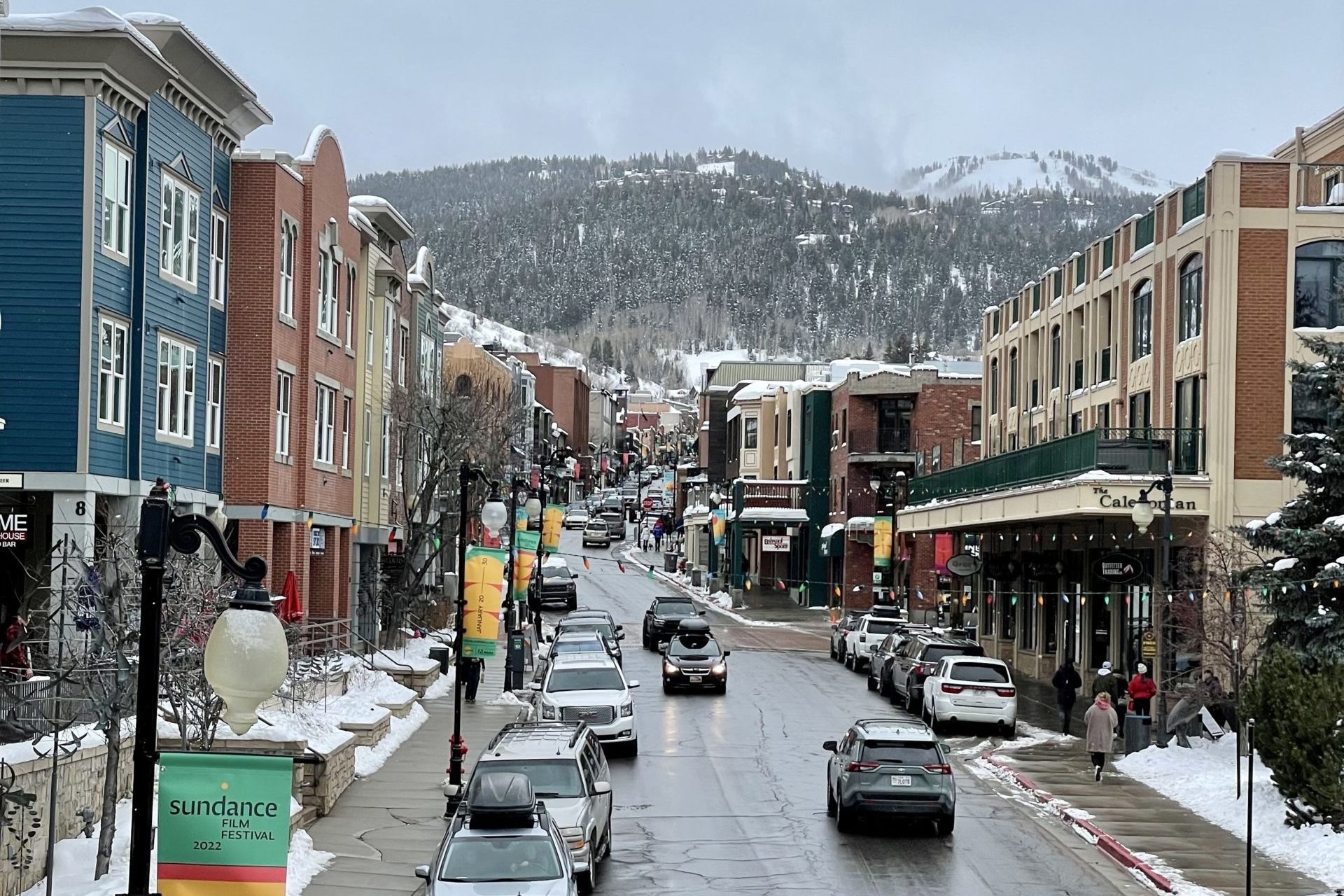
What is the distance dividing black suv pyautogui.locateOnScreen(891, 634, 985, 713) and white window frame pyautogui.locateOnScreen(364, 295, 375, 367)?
17524mm

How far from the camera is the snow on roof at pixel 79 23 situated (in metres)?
26.9

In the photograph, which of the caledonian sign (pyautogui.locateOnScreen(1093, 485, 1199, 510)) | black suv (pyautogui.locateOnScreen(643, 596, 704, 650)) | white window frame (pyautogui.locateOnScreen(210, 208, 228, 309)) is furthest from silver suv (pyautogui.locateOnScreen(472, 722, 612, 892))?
black suv (pyautogui.locateOnScreen(643, 596, 704, 650))

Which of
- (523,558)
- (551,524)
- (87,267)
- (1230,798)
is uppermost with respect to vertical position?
(87,267)

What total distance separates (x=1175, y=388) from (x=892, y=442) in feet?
133

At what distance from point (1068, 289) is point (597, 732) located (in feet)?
85.6

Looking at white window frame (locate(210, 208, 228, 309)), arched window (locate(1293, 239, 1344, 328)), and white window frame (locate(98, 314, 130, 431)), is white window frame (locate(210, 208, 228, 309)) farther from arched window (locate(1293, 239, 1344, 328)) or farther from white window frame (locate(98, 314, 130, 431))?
arched window (locate(1293, 239, 1344, 328))

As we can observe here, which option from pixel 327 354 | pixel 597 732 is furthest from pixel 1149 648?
pixel 327 354

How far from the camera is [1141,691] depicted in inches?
1282

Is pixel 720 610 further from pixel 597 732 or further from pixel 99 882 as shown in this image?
pixel 99 882

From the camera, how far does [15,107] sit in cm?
2750

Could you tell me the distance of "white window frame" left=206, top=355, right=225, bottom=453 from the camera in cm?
3438

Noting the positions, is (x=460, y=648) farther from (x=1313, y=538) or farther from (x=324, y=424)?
(x=1313, y=538)

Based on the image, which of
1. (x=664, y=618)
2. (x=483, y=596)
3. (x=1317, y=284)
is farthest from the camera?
(x=664, y=618)

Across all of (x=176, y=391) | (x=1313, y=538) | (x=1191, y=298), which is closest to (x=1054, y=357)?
(x=1191, y=298)
